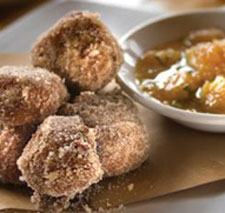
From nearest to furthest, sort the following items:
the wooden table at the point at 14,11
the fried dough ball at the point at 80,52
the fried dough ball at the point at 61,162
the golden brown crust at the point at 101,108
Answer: the fried dough ball at the point at 61,162, the golden brown crust at the point at 101,108, the fried dough ball at the point at 80,52, the wooden table at the point at 14,11

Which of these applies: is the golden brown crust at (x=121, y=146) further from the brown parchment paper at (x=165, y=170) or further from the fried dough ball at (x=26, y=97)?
the fried dough ball at (x=26, y=97)

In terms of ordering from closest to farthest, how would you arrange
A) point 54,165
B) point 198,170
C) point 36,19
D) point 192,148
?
point 54,165
point 198,170
point 192,148
point 36,19

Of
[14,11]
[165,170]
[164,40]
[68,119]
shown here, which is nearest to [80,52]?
[68,119]

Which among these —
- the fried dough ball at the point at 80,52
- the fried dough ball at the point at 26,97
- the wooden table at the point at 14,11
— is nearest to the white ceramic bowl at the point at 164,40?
the fried dough ball at the point at 80,52

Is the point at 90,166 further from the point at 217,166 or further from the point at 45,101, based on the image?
the point at 217,166

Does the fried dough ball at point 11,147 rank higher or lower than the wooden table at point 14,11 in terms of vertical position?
higher

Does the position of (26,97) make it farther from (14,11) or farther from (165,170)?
(14,11)

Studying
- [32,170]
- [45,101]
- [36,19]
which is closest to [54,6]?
[36,19]

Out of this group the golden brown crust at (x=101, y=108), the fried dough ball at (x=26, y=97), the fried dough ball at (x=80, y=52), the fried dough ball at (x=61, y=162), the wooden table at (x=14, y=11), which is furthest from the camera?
the wooden table at (x=14, y=11)
